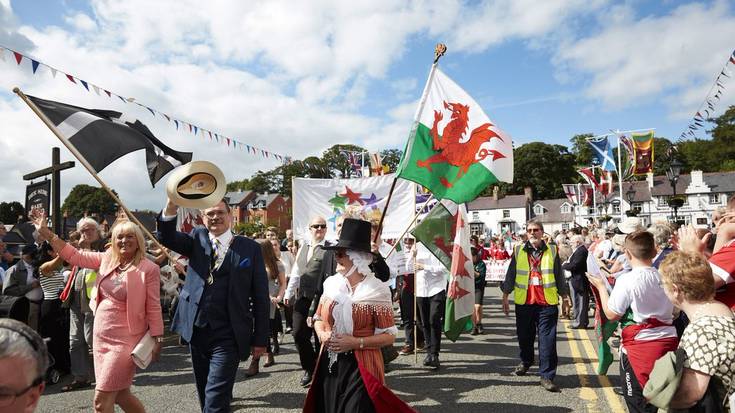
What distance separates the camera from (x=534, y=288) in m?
6.61

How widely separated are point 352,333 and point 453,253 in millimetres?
3876

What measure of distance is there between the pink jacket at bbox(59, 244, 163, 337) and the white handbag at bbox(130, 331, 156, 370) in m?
0.06

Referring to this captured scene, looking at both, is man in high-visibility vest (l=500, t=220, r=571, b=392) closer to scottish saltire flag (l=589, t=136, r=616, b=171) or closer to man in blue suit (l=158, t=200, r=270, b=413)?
man in blue suit (l=158, t=200, r=270, b=413)

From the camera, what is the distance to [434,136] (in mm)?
5973

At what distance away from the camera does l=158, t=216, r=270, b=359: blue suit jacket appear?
160 inches

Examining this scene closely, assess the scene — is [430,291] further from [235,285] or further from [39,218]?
[39,218]

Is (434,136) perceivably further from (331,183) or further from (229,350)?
(331,183)

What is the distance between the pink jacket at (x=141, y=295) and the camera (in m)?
4.16

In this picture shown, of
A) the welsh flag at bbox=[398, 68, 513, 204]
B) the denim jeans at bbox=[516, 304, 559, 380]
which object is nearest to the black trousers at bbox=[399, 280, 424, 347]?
the denim jeans at bbox=[516, 304, 559, 380]

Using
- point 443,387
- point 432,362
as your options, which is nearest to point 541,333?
point 443,387

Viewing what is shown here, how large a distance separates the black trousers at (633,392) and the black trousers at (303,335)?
3450mm

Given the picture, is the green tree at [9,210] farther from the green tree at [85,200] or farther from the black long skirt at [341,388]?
the black long skirt at [341,388]

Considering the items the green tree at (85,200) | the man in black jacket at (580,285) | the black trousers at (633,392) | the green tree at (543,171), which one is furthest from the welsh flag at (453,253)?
the green tree at (85,200)

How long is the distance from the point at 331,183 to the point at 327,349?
272 inches
